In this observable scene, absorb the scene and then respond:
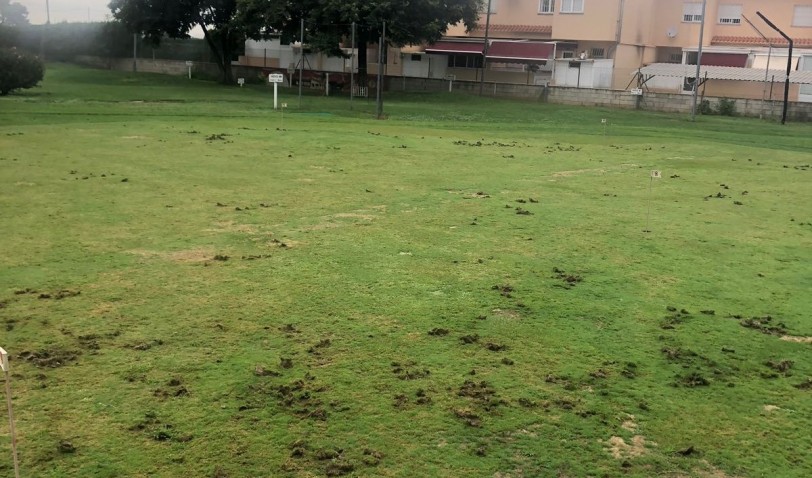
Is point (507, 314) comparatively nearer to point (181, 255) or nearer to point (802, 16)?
point (181, 255)

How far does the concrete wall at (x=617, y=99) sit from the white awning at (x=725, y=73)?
11.6ft

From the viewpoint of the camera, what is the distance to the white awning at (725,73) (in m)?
43.9

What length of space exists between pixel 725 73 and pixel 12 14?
120 ft

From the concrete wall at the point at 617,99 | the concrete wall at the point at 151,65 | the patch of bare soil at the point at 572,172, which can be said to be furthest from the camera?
the concrete wall at the point at 151,65

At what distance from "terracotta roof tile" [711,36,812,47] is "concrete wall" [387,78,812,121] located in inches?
417

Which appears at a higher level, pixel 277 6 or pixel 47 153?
pixel 277 6

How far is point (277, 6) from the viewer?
40.3 metres

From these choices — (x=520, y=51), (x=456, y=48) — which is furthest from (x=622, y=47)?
(x=456, y=48)

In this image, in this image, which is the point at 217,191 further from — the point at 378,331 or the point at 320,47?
the point at 320,47

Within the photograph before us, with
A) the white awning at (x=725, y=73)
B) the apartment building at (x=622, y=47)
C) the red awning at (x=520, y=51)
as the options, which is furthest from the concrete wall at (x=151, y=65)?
the white awning at (x=725, y=73)

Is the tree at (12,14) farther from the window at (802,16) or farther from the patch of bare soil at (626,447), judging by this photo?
the window at (802,16)

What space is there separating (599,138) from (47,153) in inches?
605

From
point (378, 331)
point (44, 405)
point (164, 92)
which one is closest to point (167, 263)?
point (378, 331)

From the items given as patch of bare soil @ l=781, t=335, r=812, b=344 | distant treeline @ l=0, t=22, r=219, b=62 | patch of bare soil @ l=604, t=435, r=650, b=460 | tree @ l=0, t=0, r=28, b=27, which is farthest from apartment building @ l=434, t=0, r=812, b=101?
patch of bare soil @ l=604, t=435, r=650, b=460
